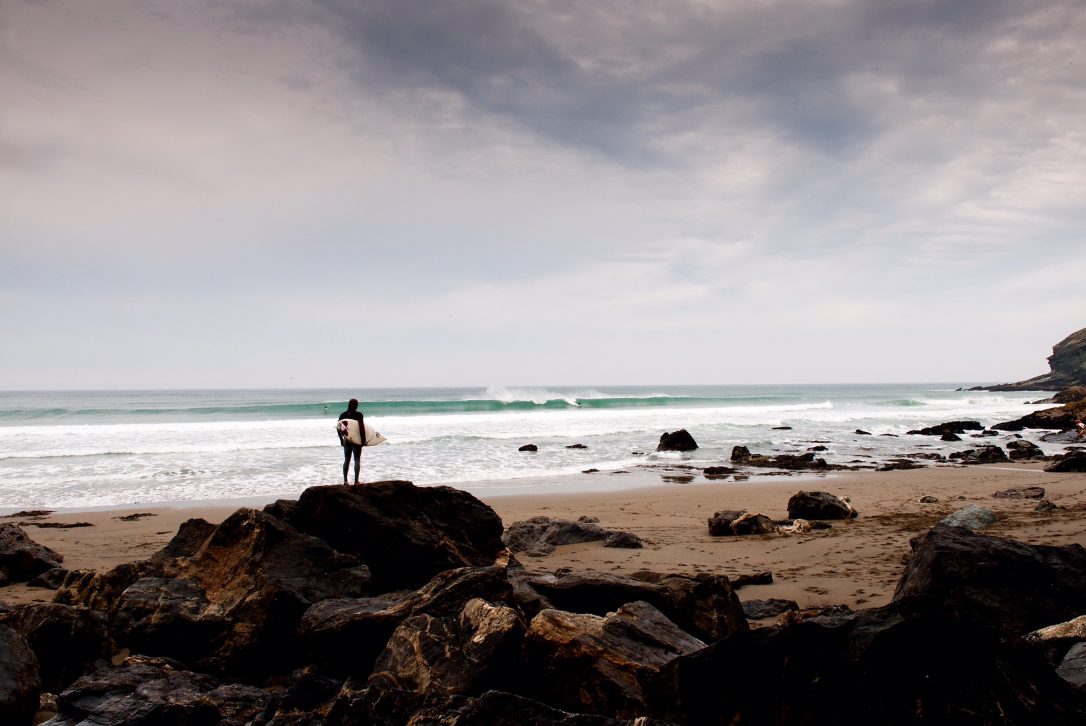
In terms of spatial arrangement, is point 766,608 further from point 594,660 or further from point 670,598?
point 594,660

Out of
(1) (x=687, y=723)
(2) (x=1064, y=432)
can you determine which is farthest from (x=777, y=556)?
(2) (x=1064, y=432)

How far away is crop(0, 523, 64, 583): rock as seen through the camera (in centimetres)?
779

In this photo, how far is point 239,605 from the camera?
5.34 meters

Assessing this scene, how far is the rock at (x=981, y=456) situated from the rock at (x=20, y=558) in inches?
919

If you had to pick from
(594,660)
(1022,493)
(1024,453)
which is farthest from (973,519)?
(1024,453)

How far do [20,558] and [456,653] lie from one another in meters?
6.95

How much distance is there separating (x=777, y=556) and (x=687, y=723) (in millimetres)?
6262

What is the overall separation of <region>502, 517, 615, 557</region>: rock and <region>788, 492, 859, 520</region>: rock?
3.89 m

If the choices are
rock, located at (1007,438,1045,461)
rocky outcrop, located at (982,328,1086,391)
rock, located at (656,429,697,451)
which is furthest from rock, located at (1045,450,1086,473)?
rocky outcrop, located at (982,328,1086,391)

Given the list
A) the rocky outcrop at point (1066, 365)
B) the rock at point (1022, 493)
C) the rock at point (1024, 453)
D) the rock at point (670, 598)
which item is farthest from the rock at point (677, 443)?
the rocky outcrop at point (1066, 365)

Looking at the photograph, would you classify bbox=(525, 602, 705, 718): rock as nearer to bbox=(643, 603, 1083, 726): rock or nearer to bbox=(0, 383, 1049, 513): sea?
bbox=(643, 603, 1083, 726): rock

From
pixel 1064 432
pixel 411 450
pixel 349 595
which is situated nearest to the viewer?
pixel 349 595

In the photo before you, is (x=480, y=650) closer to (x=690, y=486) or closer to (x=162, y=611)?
(x=162, y=611)

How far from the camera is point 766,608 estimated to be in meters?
6.27
